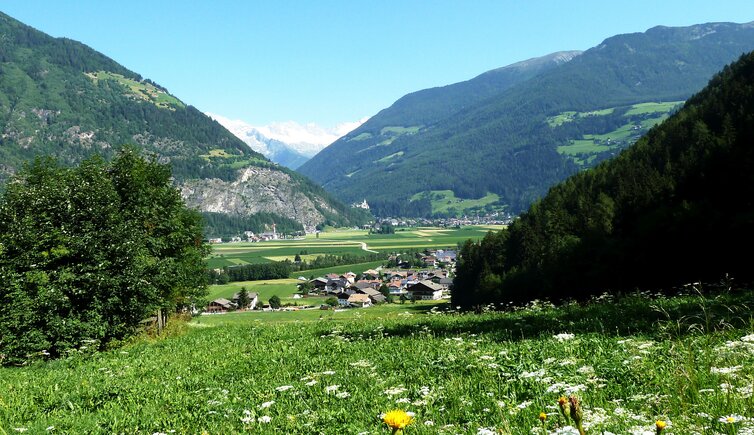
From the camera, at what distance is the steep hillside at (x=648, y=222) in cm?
3822

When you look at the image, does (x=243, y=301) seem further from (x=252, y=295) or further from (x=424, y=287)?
(x=424, y=287)

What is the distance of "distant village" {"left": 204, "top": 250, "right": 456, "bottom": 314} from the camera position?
129125 millimetres

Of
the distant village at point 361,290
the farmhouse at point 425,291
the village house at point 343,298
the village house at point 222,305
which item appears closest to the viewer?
the village house at point 222,305

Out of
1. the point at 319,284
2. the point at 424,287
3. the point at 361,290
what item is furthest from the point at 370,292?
the point at 319,284

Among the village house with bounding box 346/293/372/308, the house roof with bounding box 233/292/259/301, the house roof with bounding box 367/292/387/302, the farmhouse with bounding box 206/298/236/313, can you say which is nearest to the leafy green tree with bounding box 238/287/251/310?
the farmhouse with bounding box 206/298/236/313

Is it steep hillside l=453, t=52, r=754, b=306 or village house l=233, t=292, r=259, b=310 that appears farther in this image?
village house l=233, t=292, r=259, b=310

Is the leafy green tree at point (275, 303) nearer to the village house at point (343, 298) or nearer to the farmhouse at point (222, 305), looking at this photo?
the farmhouse at point (222, 305)

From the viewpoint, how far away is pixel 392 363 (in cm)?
1076

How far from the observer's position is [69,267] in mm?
22766

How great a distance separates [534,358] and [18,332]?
911 inches

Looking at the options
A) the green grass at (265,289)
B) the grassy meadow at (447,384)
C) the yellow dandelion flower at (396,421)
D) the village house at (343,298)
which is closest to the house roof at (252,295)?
the green grass at (265,289)

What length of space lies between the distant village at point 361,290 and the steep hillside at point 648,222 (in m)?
49.5

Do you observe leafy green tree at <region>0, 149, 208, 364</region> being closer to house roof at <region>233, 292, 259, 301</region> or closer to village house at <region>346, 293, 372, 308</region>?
house roof at <region>233, 292, 259, 301</region>

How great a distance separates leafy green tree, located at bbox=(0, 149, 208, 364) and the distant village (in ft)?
317
